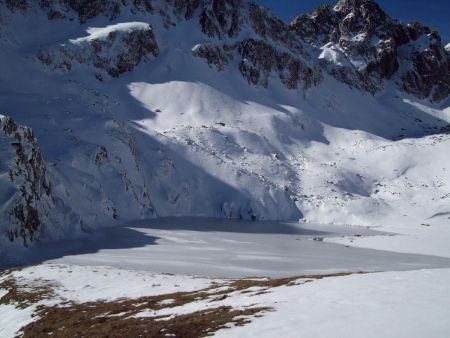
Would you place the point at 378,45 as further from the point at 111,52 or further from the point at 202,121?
the point at 111,52

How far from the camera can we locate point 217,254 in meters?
32.6

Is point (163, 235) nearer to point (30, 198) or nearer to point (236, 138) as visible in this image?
point (30, 198)

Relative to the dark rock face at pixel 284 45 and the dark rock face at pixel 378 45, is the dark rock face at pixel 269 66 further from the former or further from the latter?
the dark rock face at pixel 378 45

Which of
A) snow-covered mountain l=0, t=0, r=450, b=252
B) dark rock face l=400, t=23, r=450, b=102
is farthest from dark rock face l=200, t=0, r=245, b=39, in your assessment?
dark rock face l=400, t=23, r=450, b=102

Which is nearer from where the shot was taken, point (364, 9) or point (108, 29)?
point (108, 29)

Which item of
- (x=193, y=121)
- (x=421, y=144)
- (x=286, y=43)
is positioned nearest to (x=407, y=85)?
(x=286, y=43)

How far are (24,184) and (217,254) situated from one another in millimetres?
15863

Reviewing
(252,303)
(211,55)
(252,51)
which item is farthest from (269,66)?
(252,303)

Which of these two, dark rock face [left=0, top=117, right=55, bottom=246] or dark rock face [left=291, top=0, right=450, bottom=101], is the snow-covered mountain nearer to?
dark rock face [left=0, top=117, right=55, bottom=246]

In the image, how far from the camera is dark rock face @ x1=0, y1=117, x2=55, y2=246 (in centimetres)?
3150

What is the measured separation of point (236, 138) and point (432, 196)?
3647 centimetres

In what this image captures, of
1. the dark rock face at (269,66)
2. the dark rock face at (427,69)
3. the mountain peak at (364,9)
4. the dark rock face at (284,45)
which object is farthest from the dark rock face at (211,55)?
the mountain peak at (364,9)

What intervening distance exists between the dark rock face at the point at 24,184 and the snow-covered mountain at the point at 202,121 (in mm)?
159

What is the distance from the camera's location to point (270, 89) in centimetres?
10950
